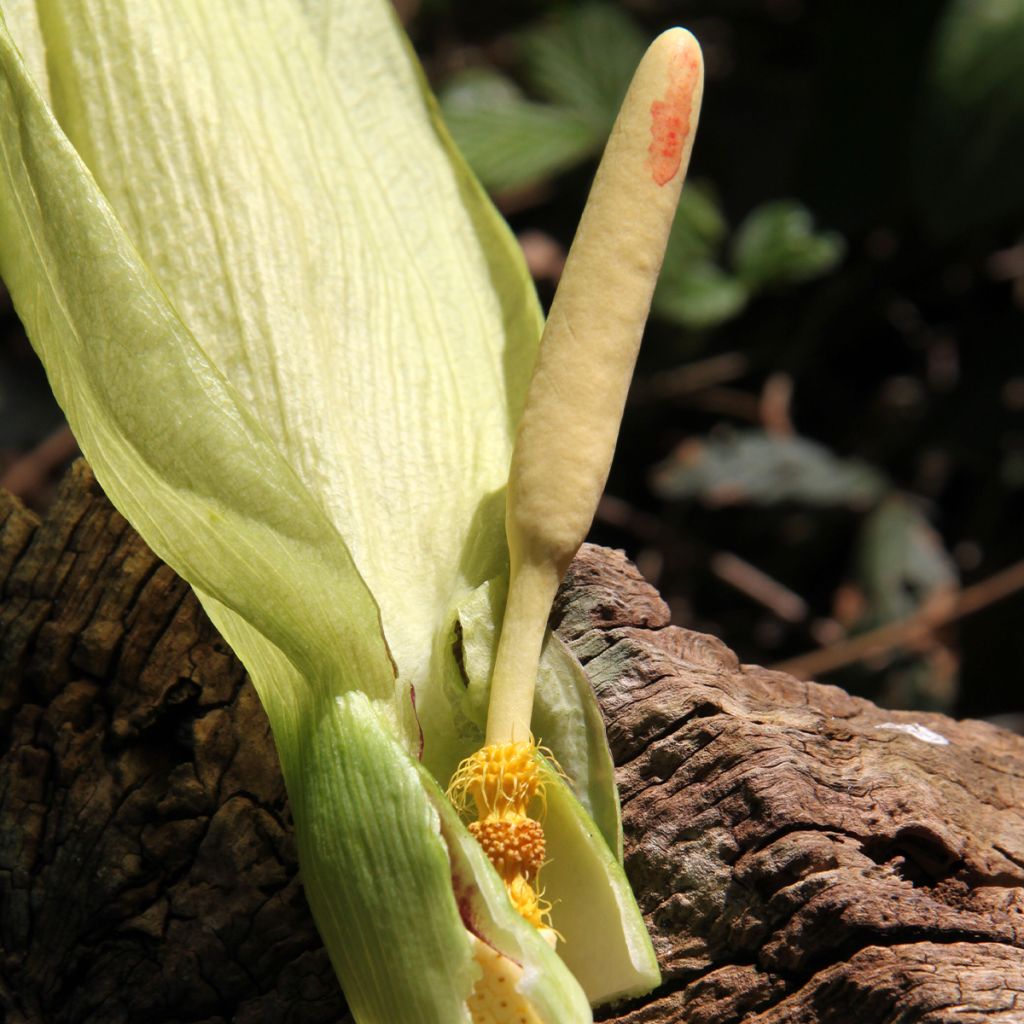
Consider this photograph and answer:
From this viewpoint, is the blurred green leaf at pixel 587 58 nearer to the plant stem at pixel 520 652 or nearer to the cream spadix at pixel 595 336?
the cream spadix at pixel 595 336

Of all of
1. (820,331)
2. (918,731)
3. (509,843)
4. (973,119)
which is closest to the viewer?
(509,843)

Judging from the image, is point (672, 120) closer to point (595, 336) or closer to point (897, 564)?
point (595, 336)

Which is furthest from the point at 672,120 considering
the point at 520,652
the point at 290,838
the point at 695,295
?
the point at 695,295

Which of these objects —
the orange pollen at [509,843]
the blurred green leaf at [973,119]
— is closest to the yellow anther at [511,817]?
the orange pollen at [509,843]

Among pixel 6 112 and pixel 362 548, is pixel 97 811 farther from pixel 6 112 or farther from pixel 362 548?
pixel 6 112

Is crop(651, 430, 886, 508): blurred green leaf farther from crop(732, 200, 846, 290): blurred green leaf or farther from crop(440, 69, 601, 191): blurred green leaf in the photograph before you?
crop(440, 69, 601, 191): blurred green leaf

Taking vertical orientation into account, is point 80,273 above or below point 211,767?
above

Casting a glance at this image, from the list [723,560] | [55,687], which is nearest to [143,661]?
[55,687]
